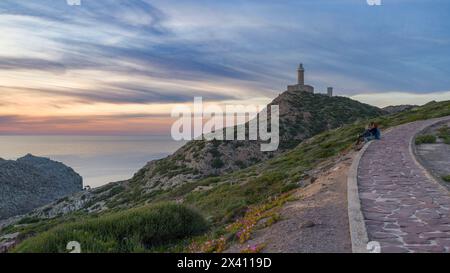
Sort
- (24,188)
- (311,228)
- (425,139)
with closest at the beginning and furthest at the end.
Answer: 1. (311,228)
2. (425,139)
3. (24,188)

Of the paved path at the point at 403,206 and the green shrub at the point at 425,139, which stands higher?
the green shrub at the point at 425,139

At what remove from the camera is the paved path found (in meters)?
7.00

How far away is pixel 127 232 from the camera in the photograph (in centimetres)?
1145

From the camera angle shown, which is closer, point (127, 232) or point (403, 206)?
point (403, 206)

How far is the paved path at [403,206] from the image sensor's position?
276 inches

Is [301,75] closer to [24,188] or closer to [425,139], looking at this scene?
[24,188]

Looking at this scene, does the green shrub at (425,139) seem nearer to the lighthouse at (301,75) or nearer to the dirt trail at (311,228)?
the dirt trail at (311,228)

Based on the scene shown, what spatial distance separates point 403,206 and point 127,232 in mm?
7205

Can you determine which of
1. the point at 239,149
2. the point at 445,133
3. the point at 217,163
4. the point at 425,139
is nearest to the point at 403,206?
the point at 425,139

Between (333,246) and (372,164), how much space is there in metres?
9.17

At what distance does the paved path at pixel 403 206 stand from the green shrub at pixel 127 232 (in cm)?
530

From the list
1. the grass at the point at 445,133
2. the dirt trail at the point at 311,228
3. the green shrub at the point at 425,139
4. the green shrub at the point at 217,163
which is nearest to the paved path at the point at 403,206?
the dirt trail at the point at 311,228
